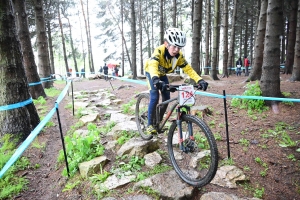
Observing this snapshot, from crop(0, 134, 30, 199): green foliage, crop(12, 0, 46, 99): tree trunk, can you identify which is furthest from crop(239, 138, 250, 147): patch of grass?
crop(12, 0, 46, 99): tree trunk

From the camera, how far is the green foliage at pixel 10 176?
3.12m

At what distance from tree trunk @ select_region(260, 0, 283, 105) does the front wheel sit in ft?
10.9

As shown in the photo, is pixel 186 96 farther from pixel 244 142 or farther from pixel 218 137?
pixel 244 142

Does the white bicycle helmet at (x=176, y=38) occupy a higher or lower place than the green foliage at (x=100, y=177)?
higher

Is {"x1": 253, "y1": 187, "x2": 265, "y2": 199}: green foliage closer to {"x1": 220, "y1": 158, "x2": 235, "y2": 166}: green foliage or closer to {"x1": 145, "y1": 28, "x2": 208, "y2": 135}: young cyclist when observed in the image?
{"x1": 220, "y1": 158, "x2": 235, "y2": 166}: green foliage

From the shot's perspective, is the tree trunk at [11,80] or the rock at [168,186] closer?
the rock at [168,186]

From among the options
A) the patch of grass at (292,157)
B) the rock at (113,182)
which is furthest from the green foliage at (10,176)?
the patch of grass at (292,157)

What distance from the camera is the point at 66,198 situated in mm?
3041

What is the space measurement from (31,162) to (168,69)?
343 centimetres

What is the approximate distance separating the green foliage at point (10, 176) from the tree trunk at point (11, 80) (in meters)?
0.32

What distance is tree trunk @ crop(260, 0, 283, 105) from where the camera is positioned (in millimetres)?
5630

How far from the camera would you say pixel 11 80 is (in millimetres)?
4566

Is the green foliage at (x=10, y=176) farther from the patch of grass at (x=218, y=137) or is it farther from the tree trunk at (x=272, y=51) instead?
the tree trunk at (x=272, y=51)

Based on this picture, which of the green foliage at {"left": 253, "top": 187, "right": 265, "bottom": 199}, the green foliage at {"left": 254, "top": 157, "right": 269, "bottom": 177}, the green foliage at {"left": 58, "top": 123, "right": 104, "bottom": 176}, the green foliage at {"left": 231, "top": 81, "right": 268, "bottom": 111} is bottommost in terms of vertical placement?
the green foliage at {"left": 253, "top": 187, "right": 265, "bottom": 199}
